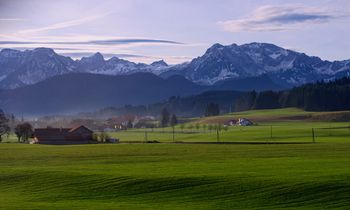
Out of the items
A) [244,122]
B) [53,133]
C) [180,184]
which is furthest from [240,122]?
[180,184]

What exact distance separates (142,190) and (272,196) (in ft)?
27.1

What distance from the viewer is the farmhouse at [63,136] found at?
129500 mm

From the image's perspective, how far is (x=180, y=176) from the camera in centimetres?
4766

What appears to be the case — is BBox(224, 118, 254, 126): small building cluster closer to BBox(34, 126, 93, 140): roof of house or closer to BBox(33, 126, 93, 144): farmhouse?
BBox(33, 126, 93, 144): farmhouse

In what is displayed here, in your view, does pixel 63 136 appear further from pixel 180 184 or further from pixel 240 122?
pixel 180 184

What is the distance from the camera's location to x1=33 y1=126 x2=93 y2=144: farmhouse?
5098 inches

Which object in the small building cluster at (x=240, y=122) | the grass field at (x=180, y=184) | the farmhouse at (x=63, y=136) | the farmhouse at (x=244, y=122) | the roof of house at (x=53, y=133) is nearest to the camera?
the grass field at (x=180, y=184)

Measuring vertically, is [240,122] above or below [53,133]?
above

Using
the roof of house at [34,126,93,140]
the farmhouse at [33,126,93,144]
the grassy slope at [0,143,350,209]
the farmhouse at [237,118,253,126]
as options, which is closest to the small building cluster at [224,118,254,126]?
the farmhouse at [237,118,253,126]

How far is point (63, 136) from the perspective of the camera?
134 meters

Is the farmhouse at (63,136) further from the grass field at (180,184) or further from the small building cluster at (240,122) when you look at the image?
the grass field at (180,184)

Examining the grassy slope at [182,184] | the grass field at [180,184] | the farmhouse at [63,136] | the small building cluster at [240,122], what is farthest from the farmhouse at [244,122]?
the grassy slope at [182,184]

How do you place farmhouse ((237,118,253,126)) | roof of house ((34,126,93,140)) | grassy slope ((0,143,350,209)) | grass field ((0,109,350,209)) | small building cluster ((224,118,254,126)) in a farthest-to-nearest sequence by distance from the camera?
small building cluster ((224,118,254,126))
farmhouse ((237,118,253,126))
roof of house ((34,126,93,140))
grassy slope ((0,143,350,209))
grass field ((0,109,350,209))

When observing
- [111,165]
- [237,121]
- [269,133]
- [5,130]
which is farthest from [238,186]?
[237,121]
